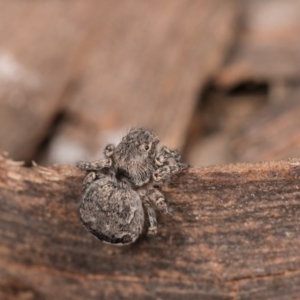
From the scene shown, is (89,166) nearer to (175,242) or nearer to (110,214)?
(110,214)

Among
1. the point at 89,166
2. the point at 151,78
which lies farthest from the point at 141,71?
the point at 89,166

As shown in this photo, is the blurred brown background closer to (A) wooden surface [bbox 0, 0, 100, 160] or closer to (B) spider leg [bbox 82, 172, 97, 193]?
(A) wooden surface [bbox 0, 0, 100, 160]

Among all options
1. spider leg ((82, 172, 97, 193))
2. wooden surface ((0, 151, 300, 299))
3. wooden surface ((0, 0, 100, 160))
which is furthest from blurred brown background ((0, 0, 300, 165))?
spider leg ((82, 172, 97, 193))

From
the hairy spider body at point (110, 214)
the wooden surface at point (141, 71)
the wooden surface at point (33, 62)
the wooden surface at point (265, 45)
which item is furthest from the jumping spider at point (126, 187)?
the wooden surface at point (265, 45)

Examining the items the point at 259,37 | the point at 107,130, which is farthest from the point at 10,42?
the point at 259,37

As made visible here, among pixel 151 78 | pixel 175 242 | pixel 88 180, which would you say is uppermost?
pixel 151 78

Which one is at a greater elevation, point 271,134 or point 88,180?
point 271,134
